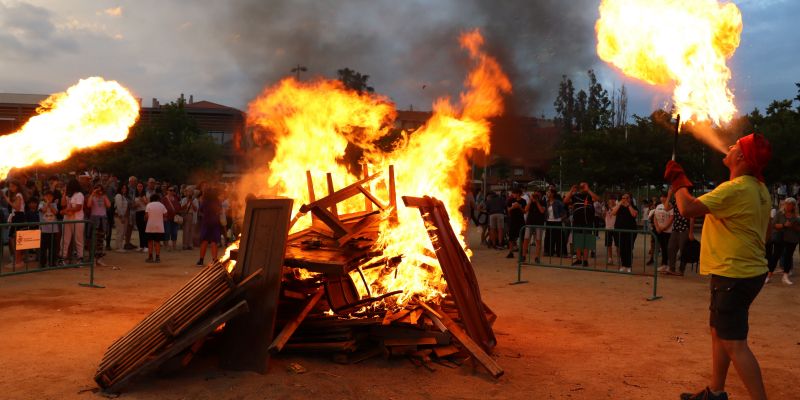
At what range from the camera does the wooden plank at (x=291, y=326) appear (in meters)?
5.66

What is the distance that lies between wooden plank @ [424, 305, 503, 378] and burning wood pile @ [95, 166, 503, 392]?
0.01 m

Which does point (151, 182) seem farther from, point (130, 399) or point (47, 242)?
point (130, 399)

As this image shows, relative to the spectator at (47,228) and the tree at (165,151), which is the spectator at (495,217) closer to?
the spectator at (47,228)

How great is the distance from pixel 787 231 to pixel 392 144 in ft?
28.9

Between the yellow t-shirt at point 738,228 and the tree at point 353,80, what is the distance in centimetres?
659

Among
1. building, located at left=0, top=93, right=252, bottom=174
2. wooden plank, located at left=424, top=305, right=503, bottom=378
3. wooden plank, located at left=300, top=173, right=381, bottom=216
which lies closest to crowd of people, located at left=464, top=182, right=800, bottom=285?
wooden plank, located at left=300, top=173, right=381, bottom=216

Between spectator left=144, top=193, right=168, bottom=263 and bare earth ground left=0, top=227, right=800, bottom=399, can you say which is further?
spectator left=144, top=193, right=168, bottom=263

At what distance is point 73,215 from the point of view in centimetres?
1270

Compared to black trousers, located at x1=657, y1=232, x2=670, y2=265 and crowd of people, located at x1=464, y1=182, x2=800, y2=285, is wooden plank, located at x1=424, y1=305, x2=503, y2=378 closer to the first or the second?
crowd of people, located at x1=464, y1=182, x2=800, y2=285

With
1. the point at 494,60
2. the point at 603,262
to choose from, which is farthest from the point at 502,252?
the point at 494,60

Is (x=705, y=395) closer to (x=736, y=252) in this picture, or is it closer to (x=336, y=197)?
(x=736, y=252)

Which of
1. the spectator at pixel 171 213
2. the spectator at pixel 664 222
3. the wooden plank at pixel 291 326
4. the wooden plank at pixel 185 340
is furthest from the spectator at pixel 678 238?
the spectator at pixel 171 213

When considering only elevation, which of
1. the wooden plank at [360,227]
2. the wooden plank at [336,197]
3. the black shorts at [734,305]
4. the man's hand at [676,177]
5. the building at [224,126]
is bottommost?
the black shorts at [734,305]

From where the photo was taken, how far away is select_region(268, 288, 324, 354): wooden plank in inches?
223
